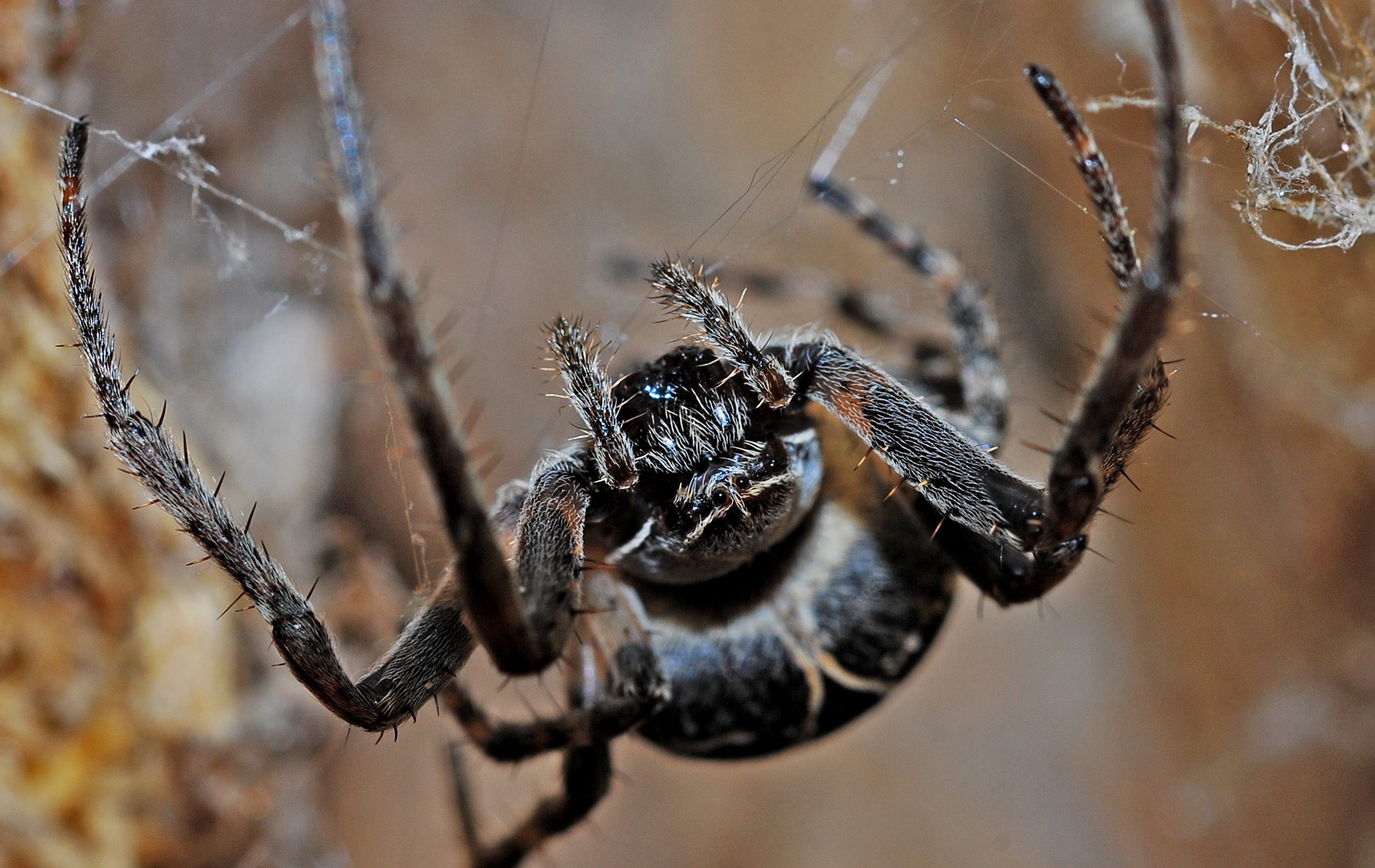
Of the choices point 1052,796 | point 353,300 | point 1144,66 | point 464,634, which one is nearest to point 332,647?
point 464,634

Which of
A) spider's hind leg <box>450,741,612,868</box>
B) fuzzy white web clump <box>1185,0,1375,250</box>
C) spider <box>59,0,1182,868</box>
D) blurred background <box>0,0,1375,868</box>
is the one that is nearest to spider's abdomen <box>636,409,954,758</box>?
spider <box>59,0,1182,868</box>

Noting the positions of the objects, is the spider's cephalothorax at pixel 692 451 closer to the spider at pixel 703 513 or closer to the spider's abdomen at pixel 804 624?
the spider at pixel 703 513

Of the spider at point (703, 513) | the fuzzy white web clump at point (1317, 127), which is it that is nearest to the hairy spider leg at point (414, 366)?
the spider at point (703, 513)

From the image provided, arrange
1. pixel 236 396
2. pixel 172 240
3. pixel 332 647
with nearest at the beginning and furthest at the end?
pixel 332 647 → pixel 172 240 → pixel 236 396

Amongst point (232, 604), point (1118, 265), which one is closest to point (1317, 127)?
point (1118, 265)

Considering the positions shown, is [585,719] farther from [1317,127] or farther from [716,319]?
[1317,127]

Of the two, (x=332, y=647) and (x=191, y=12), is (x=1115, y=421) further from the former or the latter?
(x=191, y=12)
